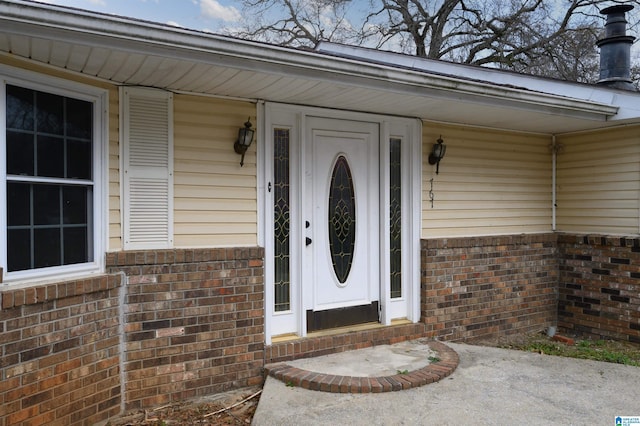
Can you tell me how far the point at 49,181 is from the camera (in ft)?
10.4

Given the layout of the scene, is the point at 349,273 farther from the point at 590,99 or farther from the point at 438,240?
the point at 590,99

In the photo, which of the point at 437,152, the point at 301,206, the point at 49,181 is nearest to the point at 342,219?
the point at 301,206

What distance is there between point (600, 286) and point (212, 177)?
4743mm

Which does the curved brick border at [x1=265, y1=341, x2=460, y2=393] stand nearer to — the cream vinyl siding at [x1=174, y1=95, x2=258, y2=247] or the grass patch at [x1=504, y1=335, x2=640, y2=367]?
the cream vinyl siding at [x1=174, y1=95, x2=258, y2=247]

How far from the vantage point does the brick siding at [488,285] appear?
16.8 ft

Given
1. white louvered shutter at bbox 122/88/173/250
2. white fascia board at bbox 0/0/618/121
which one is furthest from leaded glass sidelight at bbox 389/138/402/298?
white louvered shutter at bbox 122/88/173/250

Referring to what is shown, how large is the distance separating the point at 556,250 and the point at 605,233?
0.60 meters

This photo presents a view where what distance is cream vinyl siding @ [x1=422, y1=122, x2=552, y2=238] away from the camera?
17.2ft

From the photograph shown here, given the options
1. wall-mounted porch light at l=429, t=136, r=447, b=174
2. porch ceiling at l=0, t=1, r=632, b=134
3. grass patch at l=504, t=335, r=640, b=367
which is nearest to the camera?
porch ceiling at l=0, t=1, r=632, b=134

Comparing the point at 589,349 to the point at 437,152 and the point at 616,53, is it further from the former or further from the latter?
the point at 616,53

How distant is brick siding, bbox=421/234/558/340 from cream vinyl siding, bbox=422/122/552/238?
0.17 metres

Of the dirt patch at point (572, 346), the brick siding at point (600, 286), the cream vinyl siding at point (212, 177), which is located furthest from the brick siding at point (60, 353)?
the brick siding at point (600, 286)

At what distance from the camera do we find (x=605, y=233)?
576cm

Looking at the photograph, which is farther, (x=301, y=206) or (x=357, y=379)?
(x=301, y=206)
